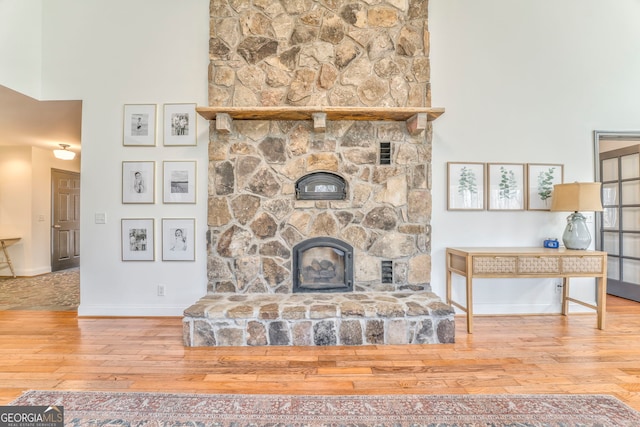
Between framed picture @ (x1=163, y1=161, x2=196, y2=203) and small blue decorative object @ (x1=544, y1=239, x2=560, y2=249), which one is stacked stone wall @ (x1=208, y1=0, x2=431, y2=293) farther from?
small blue decorative object @ (x1=544, y1=239, x2=560, y2=249)

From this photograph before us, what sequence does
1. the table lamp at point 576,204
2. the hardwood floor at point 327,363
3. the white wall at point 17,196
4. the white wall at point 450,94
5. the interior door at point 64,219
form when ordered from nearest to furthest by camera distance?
1. the hardwood floor at point 327,363
2. the table lamp at point 576,204
3. the white wall at point 450,94
4. the white wall at point 17,196
5. the interior door at point 64,219

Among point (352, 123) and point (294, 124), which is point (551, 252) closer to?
point (352, 123)

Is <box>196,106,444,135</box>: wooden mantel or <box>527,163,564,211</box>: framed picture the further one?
<box>527,163,564,211</box>: framed picture

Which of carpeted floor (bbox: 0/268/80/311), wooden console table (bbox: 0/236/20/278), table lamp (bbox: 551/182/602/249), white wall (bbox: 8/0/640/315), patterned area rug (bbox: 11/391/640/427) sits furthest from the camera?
wooden console table (bbox: 0/236/20/278)

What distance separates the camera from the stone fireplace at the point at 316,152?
10.8 feet

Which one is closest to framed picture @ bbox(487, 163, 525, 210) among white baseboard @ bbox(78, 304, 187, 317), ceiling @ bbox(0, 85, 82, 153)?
white baseboard @ bbox(78, 304, 187, 317)

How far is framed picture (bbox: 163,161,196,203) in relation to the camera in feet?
11.0

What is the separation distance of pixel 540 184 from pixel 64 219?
807 cm

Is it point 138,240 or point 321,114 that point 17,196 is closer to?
point 138,240

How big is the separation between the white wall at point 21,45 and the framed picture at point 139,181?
1240 mm

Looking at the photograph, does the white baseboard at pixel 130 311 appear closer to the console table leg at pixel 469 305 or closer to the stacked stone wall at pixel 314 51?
the stacked stone wall at pixel 314 51

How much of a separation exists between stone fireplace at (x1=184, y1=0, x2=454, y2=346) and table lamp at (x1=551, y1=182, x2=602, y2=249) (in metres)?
1.28

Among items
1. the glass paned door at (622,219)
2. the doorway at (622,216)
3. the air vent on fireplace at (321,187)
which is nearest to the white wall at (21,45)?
the air vent on fireplace at (321,187)

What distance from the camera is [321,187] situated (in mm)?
3326
